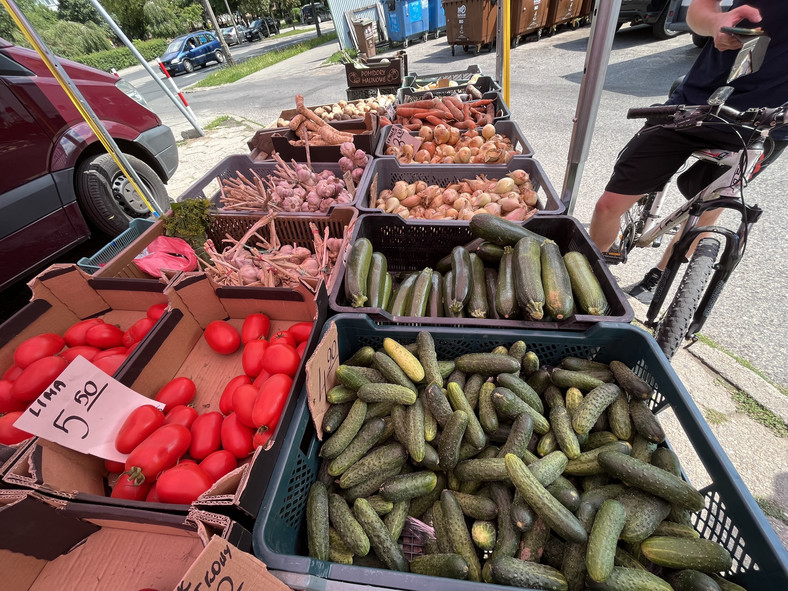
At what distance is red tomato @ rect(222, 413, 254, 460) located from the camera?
1650 millimetres

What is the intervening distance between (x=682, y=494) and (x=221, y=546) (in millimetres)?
1469

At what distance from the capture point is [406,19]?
17188 millimetres

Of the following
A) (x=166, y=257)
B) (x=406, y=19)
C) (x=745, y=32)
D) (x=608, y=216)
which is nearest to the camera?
(x=745, y=32)

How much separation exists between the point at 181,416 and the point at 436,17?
903 inches

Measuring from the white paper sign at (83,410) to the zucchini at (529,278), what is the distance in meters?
1.95

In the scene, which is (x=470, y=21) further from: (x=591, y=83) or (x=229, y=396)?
(x=229, y=396)

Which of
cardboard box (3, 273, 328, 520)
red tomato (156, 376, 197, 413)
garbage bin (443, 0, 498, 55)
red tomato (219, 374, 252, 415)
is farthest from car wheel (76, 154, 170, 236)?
garbage bin (443, 0, 498, 55)

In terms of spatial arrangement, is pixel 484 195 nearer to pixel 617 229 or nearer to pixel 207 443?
pixel 617 229

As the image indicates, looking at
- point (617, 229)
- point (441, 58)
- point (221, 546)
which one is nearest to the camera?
point (221, 546)

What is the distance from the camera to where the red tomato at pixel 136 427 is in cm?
160

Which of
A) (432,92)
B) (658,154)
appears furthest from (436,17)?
(658,154)

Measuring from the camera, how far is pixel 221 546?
100cm

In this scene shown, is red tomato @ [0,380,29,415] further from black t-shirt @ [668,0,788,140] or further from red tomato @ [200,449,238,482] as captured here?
black t-shirt @ [668,0,788,140]

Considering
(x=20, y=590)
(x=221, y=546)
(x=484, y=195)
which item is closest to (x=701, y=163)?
(x=484, y=195)
